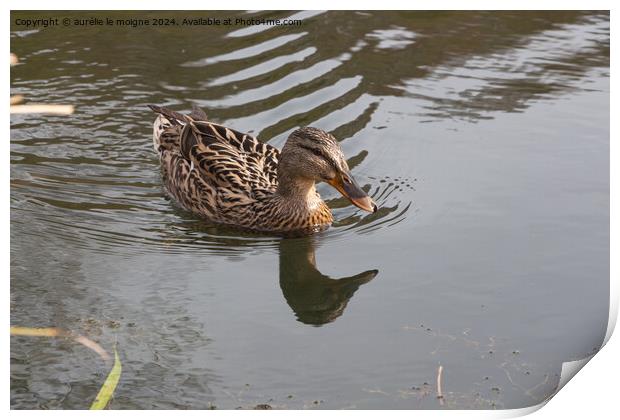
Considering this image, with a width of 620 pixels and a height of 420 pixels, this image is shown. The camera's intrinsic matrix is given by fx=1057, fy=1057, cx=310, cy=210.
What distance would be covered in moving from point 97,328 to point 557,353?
304cm

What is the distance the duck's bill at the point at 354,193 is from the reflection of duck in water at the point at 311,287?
53cm

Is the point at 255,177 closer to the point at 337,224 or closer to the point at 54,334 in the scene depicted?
the point at 337,224

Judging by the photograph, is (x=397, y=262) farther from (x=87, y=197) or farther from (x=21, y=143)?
(x=21, y=143)

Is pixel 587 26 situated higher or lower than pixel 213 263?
higher

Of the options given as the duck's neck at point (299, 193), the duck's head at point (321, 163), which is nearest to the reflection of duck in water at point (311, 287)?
the duck's neck at point (299, 193)

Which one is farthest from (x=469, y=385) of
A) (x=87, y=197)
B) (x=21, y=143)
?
(x=21, y=143)

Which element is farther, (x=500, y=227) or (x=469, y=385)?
(x=500, y=227)

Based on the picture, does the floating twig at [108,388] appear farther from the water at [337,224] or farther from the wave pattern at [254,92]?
the wave pattern at [254,92]

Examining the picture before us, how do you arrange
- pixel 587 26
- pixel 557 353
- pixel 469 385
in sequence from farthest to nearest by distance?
pixel 587 26
pixel 557 353
pixel 469 385

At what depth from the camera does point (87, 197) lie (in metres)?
9.66

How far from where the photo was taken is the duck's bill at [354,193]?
28.8ft

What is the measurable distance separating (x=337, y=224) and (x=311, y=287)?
1318 mm

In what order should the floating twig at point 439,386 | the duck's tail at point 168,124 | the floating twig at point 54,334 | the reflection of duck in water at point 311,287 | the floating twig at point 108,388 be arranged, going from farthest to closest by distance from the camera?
the duck's tail at point 168,124
the reflection of duck in water at point 311,287
the floating twig at point 54,334
the floating twig at point 439,386
the floating twig at point 108,388

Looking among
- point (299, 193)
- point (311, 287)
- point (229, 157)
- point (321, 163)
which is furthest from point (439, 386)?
point (229, 157)
